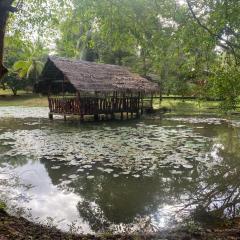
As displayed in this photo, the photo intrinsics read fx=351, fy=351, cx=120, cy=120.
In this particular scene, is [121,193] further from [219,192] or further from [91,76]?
[91,76]

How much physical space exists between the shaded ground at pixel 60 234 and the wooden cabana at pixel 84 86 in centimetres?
1441

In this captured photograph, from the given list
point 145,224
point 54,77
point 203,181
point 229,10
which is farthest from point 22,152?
point 54,77

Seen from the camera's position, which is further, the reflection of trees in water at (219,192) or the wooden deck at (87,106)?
the wooden deck at (87,106)

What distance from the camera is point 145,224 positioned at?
604cm

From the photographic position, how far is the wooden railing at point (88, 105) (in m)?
20.7

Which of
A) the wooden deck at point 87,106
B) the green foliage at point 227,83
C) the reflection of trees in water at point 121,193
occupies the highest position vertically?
the green foliage at point 227,83

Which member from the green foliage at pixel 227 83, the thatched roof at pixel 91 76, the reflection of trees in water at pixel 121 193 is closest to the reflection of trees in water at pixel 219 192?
the reflection of trees in water at pixel 121 193

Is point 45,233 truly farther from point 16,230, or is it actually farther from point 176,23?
point 176,23

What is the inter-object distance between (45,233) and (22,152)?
23.6 ft

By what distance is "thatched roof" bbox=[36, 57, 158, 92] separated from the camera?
66.5 ft

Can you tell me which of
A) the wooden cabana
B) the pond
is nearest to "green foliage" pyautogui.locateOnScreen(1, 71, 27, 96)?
the wooden cabana

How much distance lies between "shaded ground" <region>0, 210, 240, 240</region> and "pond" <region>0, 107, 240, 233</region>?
0.60 meters

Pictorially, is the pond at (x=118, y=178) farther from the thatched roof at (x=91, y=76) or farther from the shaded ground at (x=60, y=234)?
the thatched roof at (x=91, y=76)

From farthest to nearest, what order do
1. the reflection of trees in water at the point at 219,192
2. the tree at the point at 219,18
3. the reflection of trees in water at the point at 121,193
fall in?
the tree at the point at 219,18
the reflection of trees in water at the point at 219,192
the reflection of trees in water at the point at 121,193
